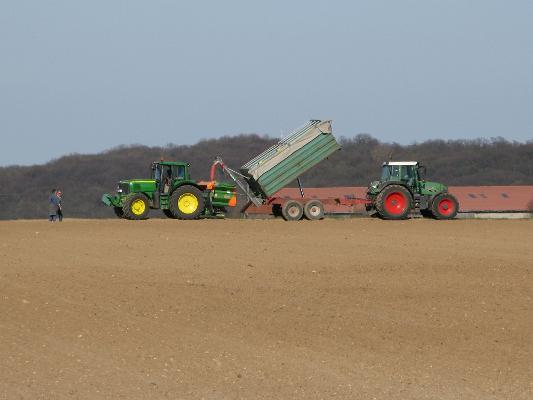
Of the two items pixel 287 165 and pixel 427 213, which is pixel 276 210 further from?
pixel 427 213

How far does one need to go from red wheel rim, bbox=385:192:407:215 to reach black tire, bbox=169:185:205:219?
5322 mm

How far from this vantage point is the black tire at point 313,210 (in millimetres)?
Result: 34406

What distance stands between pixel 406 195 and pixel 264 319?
59.2 feet

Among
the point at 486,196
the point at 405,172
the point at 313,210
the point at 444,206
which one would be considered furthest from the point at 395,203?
the point at 486,196

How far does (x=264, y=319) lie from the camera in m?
16.4

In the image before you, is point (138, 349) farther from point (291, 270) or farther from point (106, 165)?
point (106, 165)

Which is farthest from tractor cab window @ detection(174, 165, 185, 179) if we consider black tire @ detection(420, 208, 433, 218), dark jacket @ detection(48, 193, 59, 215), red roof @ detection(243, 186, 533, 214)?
red roof @ detection(243, 186, 533, 214)

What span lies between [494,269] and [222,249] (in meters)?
5.91

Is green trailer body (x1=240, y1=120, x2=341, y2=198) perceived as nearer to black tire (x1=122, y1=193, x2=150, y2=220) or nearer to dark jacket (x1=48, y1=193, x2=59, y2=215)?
black tire (x1=122, y1=193, x2=150, y2=220)

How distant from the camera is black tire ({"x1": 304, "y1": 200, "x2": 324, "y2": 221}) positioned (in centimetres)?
3441

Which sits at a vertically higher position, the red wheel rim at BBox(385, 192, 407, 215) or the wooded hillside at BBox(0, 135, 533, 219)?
the wooded hillside at BBox(0, 135, 533, 219)

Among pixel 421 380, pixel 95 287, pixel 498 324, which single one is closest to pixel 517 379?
pixel 421 380

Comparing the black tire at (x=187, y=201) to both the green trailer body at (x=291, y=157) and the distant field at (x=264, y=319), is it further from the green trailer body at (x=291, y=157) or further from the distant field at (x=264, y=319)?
the distant field at (x=264, y=319)

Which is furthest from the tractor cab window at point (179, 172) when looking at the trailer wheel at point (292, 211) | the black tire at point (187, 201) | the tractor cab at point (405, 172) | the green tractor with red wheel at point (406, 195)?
the tractor cab at point (405, 172)
